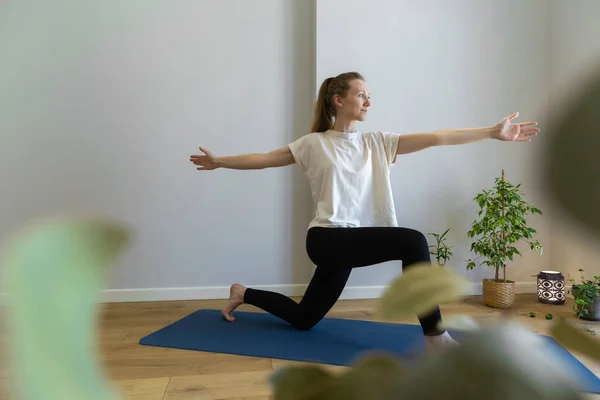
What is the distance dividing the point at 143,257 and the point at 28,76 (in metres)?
1.29

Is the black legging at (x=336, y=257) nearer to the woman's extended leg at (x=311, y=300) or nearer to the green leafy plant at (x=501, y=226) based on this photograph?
the woman's extended leg at (x=311, y=300)

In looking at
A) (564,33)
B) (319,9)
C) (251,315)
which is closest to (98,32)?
(319,9)

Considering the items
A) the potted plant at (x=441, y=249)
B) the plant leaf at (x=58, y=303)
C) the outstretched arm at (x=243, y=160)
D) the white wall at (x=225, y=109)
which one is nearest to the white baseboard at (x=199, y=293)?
the white wall at (x=225, y=109)

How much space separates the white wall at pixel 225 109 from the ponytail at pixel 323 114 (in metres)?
0.67

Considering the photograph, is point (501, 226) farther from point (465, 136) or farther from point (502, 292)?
point (465, 136)

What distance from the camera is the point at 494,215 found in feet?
8.74

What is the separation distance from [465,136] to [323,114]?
713mm

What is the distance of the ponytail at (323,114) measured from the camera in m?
2.21

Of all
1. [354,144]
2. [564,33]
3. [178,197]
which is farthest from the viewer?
[178,197]

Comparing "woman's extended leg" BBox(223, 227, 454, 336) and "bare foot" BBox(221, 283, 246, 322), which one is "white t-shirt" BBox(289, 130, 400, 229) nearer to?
"woman's extended leg" BBox(223, 227, 454, 336)

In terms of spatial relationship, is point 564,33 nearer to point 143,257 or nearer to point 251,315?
point 251,315

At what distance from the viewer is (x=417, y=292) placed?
0.12m

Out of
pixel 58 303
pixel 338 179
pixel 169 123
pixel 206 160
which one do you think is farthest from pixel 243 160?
pixel 58 303

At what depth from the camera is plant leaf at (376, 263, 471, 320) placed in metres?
0.12
